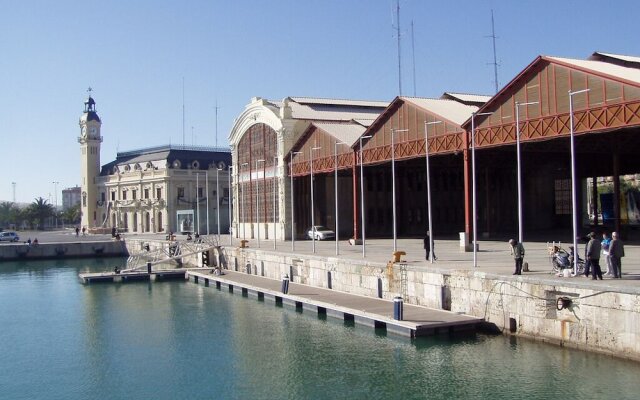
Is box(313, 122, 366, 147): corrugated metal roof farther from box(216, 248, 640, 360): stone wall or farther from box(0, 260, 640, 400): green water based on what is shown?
box(0, 260, 640, 400): green water

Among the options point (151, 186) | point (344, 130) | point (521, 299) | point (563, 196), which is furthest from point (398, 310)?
point (151, 186)

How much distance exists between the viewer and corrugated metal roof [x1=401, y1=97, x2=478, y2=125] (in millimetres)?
48000

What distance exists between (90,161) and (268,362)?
10803 cm

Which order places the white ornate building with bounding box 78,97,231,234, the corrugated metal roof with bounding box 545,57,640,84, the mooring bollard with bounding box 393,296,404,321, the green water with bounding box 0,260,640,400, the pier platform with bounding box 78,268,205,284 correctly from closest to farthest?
the green water with bounding box 0,260,640,400, the mooring bollard with bounding box 393,296,404,321, the corrugated metal roof with bounding box 545,57,640,84, the pier platform with bounding box 78,268,205,284, the white ornate building with bounding box 78,97,231,234

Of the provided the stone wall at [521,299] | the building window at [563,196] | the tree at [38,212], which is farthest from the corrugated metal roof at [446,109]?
the tree at [38,212]

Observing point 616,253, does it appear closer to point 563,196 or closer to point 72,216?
point 563,196

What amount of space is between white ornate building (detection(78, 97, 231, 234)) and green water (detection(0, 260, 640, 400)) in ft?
192

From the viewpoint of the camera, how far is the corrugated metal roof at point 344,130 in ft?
195

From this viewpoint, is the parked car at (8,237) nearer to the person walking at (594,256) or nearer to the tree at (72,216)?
the tree at (72,216)

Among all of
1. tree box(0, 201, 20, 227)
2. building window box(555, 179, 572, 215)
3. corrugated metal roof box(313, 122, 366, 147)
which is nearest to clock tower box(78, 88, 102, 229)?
tree box(0, 201, 20, 227)

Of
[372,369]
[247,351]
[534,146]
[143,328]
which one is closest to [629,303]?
[372,369]

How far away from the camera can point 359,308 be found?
3375 cm

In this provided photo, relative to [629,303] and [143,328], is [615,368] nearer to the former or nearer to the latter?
[629,303]

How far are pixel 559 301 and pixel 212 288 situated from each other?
31.8m
